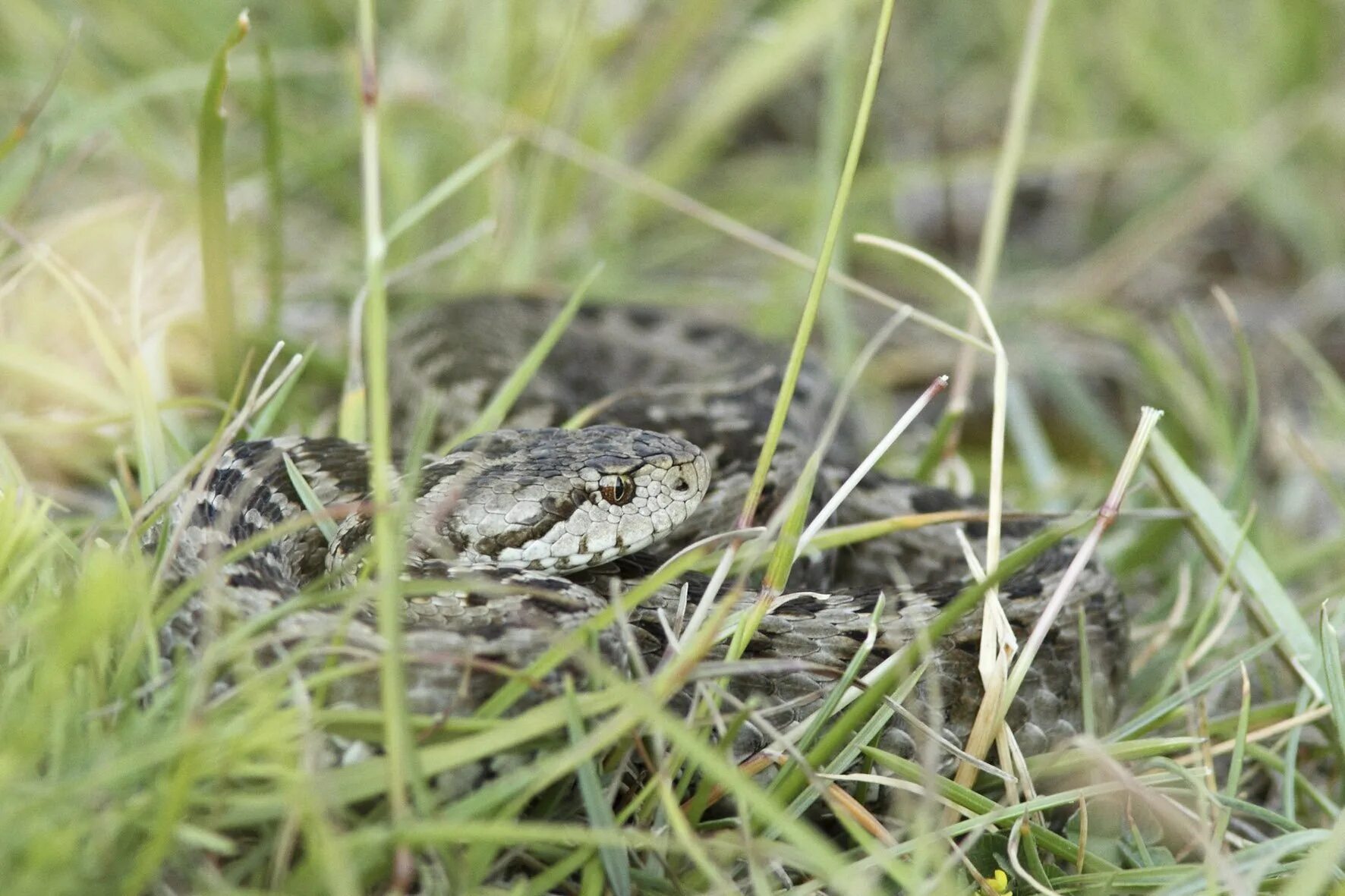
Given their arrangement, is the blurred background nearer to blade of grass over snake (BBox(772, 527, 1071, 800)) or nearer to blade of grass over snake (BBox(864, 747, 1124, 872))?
blade of grass over snake (BBox(864, 747, 1124, 872))

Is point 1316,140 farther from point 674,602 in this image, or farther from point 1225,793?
point 674,602

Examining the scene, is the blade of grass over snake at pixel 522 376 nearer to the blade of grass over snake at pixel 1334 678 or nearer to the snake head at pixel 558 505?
the snake head at pixel 558 505

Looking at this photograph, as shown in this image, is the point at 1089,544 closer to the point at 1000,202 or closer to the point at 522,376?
the point at 522,376

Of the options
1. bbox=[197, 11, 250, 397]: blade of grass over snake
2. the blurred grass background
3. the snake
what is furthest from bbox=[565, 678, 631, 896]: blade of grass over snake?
bbox=[197, 11, 250, 397]: blade of grass over snake

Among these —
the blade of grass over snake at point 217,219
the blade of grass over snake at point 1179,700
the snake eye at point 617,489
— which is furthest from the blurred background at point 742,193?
the snake eye at point 617,489

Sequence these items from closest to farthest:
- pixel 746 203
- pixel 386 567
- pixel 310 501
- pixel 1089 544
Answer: pixel 386 567, pixel 1089 544, pixel 310 501, pixel 746 203

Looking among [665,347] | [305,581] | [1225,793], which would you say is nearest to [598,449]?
[305,581]

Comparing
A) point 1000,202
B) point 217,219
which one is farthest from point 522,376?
point 1000,202

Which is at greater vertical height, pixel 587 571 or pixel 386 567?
pixel 386 567
